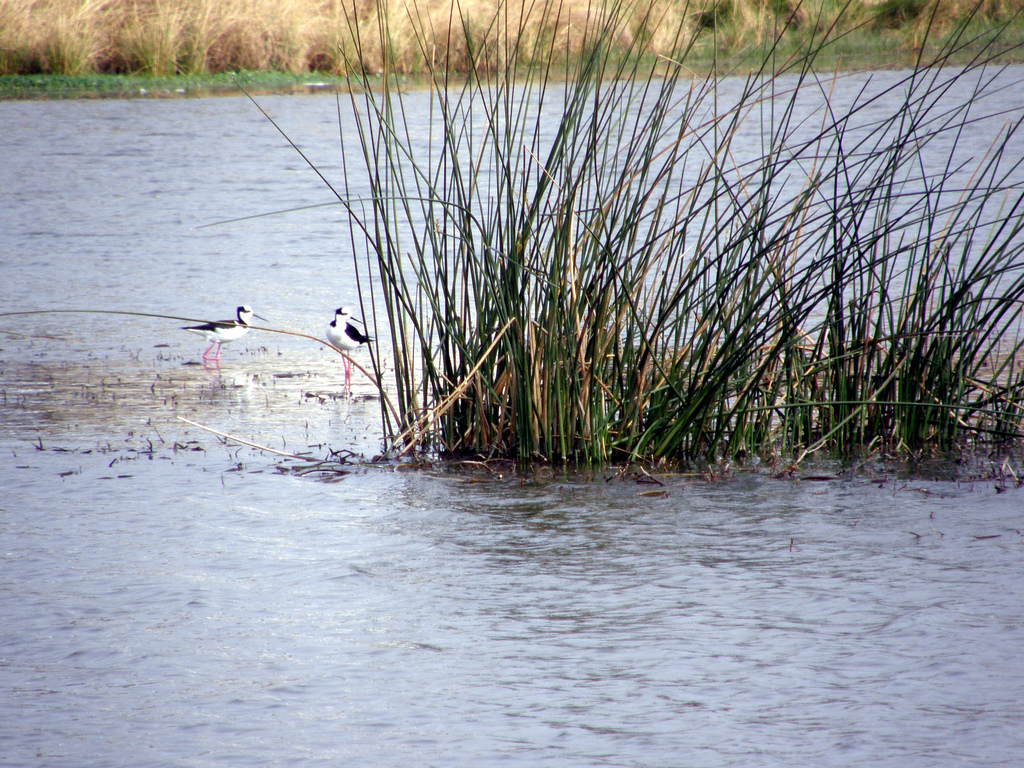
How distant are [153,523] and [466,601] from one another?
45.0 inches

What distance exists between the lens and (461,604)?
9.70 feet

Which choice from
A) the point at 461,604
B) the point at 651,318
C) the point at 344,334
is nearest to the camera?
the point at 461,604

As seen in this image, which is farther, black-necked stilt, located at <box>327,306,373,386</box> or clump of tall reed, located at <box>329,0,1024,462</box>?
black-necked stilt, located at <box>327,306,373,386</box>

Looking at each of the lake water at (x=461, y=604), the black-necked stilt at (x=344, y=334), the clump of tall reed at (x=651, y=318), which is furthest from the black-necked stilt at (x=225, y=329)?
the clump of tall reed at (x=651, y=318)

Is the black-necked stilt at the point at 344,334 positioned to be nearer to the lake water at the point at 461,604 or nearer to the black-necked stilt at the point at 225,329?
the black-necked stilt at the point at 225,329

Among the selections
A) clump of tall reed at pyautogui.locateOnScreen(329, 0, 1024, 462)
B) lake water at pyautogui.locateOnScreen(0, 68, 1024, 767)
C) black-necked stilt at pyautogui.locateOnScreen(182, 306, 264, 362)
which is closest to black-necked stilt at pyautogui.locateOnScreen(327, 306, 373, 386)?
black-necked stilt at pyautogui.locateOnScreen(182, 306, 264, 362)

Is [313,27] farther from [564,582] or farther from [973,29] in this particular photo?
[564,582]

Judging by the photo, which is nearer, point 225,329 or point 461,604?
point 461,604

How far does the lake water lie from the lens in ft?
7.61

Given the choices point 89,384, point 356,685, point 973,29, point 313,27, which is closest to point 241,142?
point 313,27

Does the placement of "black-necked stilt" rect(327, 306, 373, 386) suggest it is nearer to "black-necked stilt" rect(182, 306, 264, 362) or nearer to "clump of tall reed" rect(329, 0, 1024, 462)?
"black-necked stilt" rect(182, 306, 264, 362)

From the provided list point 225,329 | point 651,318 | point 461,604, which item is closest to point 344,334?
point 225,329

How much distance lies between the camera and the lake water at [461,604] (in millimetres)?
2320

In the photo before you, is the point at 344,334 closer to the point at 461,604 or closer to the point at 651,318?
the point at 651,318
